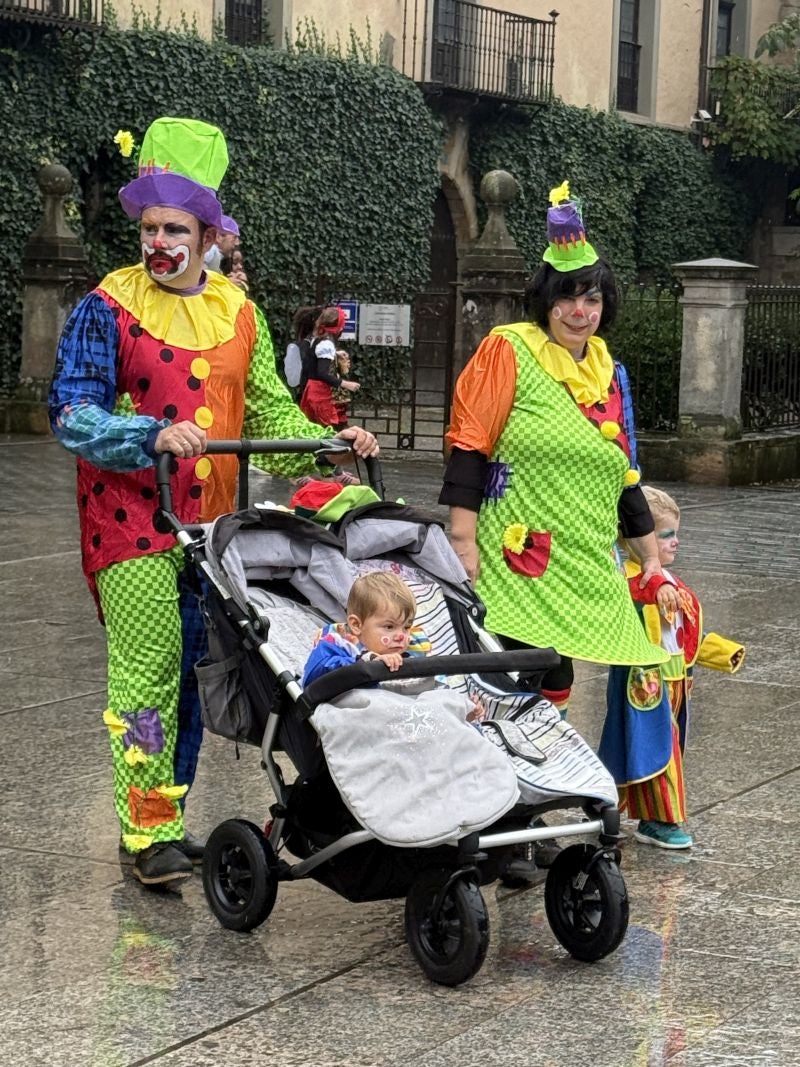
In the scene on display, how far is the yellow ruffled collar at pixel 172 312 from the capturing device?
522 cm

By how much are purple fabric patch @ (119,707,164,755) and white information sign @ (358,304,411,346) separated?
13.2 meters

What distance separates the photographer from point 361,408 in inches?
796

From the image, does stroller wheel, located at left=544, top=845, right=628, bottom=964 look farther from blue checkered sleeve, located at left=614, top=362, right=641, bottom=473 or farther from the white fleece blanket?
blue checkered sleeve, located at left=614, top=362, right=641, bottom=473

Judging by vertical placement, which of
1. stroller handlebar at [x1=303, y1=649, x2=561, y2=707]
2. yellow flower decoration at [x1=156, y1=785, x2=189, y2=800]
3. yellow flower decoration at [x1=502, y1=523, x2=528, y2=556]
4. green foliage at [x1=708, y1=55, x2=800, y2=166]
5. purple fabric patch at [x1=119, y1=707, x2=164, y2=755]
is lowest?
yellow flower decoration at [x1=156, y1=785, x2=189, y2=800]

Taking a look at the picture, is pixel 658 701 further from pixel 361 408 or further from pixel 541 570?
pixel 361 408

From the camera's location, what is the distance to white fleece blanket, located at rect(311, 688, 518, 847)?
429 centimetres

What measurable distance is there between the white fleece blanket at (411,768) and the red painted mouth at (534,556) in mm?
1097

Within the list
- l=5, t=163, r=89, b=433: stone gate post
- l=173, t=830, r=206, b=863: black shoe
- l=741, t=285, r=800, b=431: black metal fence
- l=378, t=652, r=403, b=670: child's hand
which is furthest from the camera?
l=5, t=163, r=89, b=433: stone gate post

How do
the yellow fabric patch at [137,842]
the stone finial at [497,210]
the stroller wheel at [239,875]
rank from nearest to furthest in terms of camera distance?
the stroller wheel at [239,875] < the yellow fabric patch at [137,842] < the stone finial at [497,210]

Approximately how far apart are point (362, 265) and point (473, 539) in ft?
71.0

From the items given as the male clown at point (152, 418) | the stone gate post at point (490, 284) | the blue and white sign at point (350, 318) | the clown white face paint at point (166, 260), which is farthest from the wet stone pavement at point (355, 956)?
the blue and white sign at point (350, 318)

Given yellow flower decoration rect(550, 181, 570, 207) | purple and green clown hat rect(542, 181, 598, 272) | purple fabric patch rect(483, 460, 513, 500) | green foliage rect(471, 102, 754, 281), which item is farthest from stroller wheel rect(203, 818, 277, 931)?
green foliage rect(471, 102, 754, 281)

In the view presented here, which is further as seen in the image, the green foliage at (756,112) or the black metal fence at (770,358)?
the green foliage at (756,112)

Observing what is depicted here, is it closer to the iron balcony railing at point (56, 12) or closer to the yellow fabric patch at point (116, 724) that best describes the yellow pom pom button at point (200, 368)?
the yellow fabric patch at point (116, 724)
